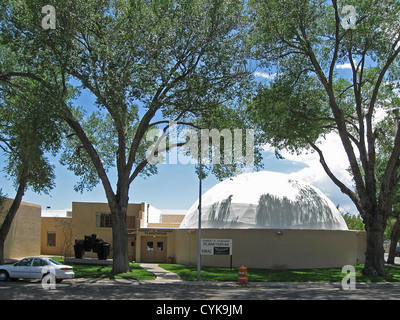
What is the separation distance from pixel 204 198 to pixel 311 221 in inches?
355

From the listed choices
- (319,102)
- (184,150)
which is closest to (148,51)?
(184,150)

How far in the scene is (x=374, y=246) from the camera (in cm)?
2605

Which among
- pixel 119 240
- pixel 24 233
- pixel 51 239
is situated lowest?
pixel 51 239

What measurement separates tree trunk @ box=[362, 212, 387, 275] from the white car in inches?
675

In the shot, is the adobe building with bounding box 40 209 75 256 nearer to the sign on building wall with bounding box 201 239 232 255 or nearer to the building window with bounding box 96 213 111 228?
the building window with bounding box 96 213 111 228

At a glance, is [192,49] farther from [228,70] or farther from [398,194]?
[398,194]

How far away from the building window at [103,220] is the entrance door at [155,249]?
393 centimetres

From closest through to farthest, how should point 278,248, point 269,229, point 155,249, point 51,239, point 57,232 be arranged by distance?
1. point 269,229
2. point 278,248
3. point 155,249
4. point 57,232
5. point 51,239

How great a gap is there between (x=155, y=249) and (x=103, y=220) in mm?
5583

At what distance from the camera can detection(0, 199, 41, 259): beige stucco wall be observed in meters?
35.8

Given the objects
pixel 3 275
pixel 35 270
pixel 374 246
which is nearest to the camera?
pixel 35 270

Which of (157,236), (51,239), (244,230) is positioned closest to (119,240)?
(244,230)

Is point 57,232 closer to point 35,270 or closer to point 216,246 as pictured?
point 216,246

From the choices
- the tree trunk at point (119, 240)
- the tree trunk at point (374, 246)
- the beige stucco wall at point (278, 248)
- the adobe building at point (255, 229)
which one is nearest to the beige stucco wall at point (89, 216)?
the adobe building at point (255, 229)
